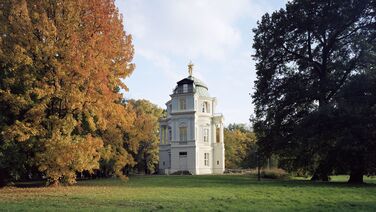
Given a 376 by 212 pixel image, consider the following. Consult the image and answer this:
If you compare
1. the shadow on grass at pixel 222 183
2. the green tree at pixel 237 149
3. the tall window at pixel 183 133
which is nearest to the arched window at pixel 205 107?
the tall window at pixel 183 133

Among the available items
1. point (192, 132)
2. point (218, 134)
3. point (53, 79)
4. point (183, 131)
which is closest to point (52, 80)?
point (53, 79)

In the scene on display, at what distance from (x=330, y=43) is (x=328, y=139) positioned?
7.73 meters

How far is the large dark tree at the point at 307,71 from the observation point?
27406 mm

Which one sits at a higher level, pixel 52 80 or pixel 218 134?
pixel 218 134

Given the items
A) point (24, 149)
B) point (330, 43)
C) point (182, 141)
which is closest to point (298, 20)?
point (330, 43)

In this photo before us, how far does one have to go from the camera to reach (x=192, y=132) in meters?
59.7

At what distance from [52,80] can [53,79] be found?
0.28 feet

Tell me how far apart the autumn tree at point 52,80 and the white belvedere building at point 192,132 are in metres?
37.9

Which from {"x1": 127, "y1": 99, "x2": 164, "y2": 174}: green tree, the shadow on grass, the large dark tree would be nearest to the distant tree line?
the shadow on grass

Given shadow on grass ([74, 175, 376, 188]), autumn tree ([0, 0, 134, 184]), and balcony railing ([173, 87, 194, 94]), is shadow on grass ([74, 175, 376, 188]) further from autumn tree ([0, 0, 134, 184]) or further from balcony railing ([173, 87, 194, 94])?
balcony railing ([173, 87, 194, 94])

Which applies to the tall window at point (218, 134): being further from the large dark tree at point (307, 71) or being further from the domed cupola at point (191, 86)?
the large dark tree at point (307, 71)

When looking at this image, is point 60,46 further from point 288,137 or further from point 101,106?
point 288,137

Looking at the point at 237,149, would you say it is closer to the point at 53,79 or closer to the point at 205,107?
the point at 205,107

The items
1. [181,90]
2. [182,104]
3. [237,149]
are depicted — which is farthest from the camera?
[237,149]
